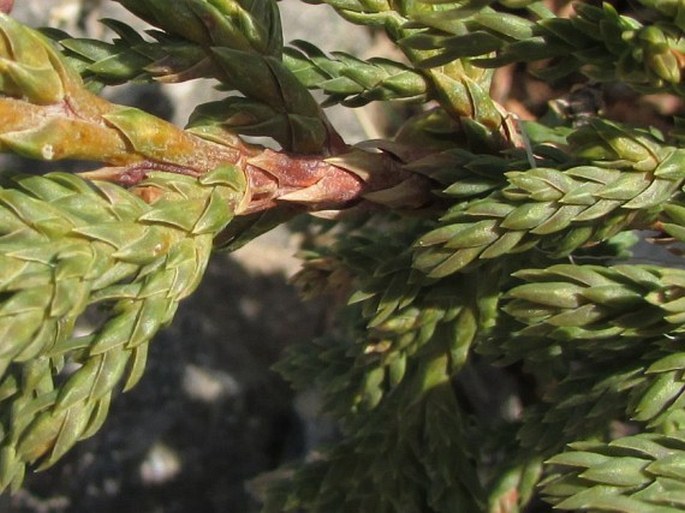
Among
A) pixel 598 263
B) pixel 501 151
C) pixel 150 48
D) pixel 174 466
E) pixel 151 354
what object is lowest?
pixel 174 466

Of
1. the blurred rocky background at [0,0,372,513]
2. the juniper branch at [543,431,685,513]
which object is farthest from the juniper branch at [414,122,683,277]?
the blurred rocky background at [0,0,372,513]

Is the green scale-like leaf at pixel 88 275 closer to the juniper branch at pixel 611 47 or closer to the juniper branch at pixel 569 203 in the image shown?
the juniper branch at pixel 569 203

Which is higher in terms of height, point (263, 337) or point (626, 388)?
point (626, 388)

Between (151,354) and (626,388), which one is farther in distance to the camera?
(151,354)

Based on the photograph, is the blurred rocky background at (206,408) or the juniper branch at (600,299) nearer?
the juniper branch at (600,299)

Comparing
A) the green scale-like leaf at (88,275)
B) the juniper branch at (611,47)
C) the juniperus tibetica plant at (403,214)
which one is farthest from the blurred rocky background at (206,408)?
the juniper branch at (611,47)

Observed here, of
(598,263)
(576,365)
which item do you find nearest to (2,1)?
(598,263)

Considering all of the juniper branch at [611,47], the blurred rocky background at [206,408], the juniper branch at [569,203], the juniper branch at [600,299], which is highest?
the juniper branch at [611,47]

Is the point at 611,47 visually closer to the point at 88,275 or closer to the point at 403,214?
the point at 403,214

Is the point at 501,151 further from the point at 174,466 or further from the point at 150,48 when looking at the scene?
the point at 174,466
